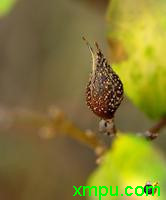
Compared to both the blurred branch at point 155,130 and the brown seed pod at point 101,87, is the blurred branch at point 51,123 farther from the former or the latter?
the brown seed pod at point 101,87

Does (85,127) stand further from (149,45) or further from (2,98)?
(149,45)

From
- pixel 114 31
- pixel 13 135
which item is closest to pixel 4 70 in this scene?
pixel 13 135

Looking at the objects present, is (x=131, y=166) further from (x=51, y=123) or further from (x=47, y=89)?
(x=47, y=89)

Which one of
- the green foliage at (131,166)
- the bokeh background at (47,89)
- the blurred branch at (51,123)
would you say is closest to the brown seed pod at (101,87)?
the green foliage at (131,166)

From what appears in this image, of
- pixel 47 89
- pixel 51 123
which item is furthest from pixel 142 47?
pixel 47 89

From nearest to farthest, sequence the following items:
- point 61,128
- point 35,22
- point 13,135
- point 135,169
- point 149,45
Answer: point 135,169
point 149,45
point 61,128
point 13,135
point 35,22

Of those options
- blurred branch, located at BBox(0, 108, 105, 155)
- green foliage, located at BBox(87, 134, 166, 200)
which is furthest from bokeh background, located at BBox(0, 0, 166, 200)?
green foliage, located at BBox(87, 134, 166, 200)

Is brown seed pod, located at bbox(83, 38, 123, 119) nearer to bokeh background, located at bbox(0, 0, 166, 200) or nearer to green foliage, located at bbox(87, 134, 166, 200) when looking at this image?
green foliage, located at bbox(87, 134, 166, 200)
